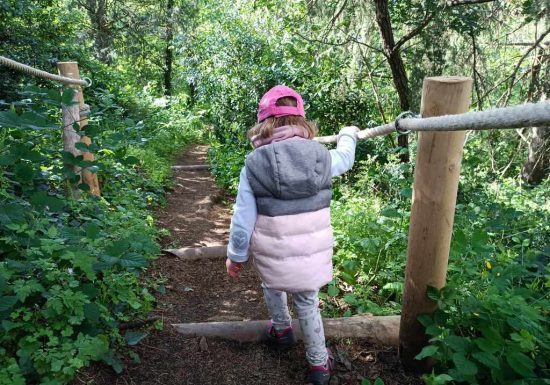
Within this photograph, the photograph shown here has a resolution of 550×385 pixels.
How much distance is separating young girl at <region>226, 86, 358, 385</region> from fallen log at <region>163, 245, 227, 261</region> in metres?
1.98

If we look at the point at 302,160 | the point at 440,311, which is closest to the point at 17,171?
the point at 302,160

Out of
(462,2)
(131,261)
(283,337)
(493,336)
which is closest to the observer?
(493,336)

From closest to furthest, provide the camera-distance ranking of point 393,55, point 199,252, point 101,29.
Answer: point 199,252, point 393,55, point 101,29

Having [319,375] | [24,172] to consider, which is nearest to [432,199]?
[319,375]

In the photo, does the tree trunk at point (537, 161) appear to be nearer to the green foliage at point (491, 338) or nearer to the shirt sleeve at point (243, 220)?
the green foliage at point (491, 338)

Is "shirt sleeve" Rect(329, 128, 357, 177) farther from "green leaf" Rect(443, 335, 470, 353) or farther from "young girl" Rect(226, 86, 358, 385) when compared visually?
"green leaf" Rect(443, 335, 470, 353)

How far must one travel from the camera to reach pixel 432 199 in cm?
190

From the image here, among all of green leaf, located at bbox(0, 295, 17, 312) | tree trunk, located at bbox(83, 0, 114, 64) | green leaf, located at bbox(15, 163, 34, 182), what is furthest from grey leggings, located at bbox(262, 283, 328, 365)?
tree trunk, located at bbox(83, 0, 114, 64)

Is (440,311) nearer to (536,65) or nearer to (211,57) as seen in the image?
(536,65)

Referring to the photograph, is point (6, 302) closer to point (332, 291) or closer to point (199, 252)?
point (332, 291)

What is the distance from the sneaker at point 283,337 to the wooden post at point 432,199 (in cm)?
70

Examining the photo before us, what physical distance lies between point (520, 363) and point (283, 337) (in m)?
1.25

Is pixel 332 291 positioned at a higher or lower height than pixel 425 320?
lower

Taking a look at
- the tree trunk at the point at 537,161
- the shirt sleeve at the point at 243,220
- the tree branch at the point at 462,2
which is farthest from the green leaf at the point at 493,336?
the tree trunk at the point at 537,161
